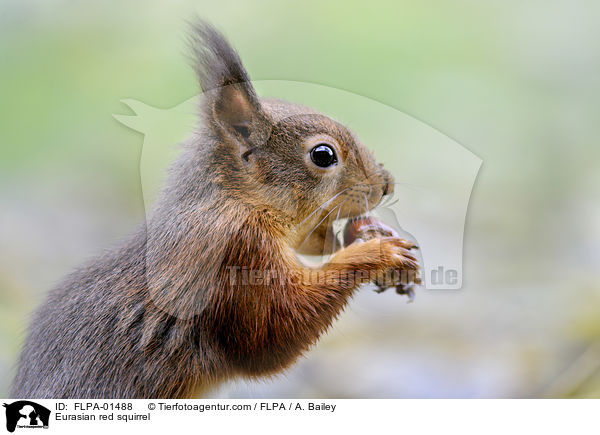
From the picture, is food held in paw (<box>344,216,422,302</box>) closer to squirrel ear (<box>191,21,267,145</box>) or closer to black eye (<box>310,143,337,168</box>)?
black eye (<box>310,143,337,168</box>)

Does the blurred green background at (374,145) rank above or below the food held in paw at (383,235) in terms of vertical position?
above

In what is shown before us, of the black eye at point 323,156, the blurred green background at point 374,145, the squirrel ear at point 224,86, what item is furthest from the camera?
the blurred green background at point 374,145

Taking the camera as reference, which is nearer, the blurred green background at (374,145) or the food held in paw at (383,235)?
the food held in paw at (383,235)

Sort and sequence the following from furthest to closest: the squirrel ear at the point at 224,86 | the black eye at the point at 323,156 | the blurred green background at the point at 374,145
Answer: the blurred green background at the point at 374,145 < the black eye at the point at 323,156 < the squirrel ear at the point at 224,86
